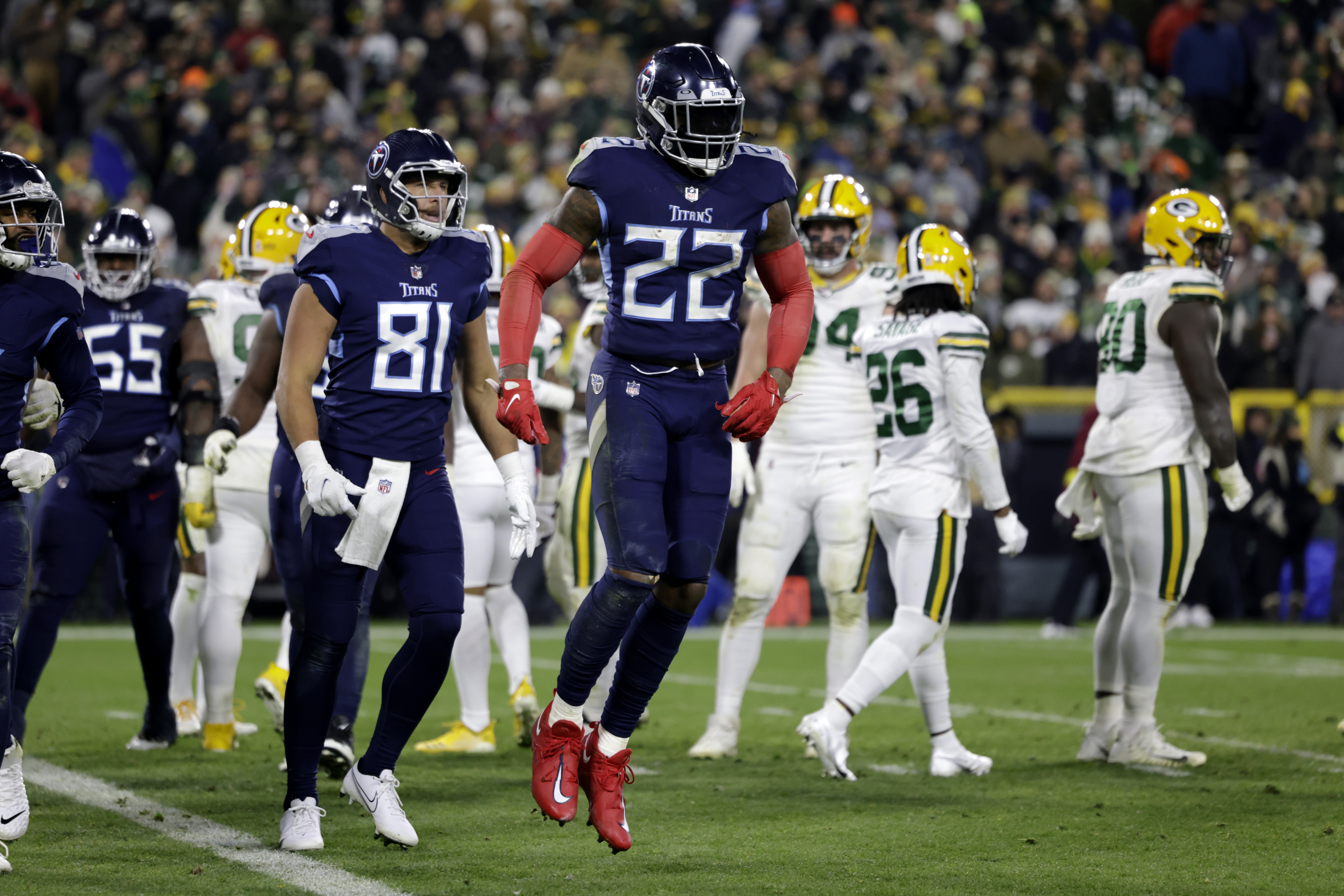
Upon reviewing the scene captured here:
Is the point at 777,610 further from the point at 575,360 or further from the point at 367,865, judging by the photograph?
the point at 367,865

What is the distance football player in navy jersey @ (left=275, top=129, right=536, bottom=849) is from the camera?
4.68 m

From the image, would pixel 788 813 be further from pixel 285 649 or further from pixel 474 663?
Result: pixel 285 649

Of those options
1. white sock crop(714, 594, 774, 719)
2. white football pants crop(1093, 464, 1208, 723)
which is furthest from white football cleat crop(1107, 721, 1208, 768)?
white sock crop(714, 594, 774, 719)

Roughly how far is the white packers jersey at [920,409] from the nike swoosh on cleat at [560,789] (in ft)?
7.09

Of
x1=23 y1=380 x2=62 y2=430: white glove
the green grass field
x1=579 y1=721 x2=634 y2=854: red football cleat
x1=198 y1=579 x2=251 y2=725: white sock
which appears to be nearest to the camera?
the green grass field

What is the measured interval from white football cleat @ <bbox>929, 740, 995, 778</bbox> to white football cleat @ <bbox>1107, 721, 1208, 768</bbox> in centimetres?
59

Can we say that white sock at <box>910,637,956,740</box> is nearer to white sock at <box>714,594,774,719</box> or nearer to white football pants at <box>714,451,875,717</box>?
white football pants at <box>714,451,875,717</box>

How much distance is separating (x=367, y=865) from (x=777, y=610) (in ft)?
29.8

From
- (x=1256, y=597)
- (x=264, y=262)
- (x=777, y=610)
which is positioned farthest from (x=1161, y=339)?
(x=1256, y=597)

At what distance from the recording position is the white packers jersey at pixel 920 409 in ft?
20.8

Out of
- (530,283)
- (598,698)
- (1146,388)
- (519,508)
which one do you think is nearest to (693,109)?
(530,283)

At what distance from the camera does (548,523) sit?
7.26m

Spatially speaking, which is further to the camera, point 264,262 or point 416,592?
point 264,262

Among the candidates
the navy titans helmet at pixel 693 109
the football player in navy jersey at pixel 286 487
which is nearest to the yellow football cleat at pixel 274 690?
the football player in navy jersey at pixel 286 487
